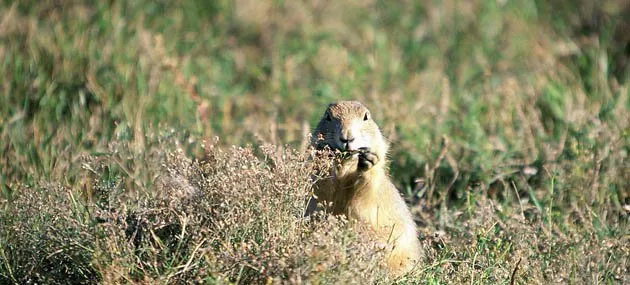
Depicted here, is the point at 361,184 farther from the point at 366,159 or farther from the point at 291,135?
the point at 291,135

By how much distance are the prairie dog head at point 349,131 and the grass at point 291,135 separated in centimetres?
45

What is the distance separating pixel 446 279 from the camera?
4375 millimetres

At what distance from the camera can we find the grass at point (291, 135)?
4141 mm

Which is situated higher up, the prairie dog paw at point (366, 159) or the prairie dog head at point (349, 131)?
the prairie dog head at point (349, 131)

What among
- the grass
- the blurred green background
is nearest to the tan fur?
the grass

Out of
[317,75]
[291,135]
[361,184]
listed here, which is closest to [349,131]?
[361,184]

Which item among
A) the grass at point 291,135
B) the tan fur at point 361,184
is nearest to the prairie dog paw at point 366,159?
the tan fur at point 361,184

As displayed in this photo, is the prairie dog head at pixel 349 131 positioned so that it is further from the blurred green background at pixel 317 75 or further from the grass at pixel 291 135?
the blurred green background at pixel 317 75

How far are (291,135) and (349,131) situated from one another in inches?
92.0

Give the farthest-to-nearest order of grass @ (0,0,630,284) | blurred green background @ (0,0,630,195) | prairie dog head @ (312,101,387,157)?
blurred green background @ (0,0,630,195), prairie dog head @ (312,101,387,157), grass @ (0,0,630,284)

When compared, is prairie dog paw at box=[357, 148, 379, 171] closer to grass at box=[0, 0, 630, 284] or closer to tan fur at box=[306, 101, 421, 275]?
tan fur at box=[306, 101, 421, 275]

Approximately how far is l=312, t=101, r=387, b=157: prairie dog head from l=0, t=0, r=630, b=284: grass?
45cm

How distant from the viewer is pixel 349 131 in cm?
466

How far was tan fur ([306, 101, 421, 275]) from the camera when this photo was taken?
4691 mm
